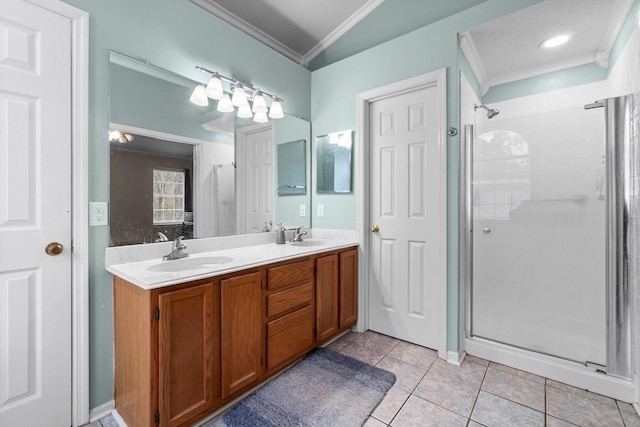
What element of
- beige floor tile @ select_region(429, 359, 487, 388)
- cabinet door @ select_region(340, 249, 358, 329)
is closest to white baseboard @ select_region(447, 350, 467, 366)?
beige floor tile @ select_region(429, 359, 487, 388)

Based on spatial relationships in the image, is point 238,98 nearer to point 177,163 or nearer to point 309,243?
point 177,163

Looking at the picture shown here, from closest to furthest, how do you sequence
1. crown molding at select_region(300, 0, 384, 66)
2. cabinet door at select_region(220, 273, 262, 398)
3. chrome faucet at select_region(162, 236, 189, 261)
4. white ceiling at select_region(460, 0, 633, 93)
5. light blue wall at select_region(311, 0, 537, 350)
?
1. cabinet door at select_region(220, 273, 262, 398)
2. chrome faucet at select_region(162, 236, 189, 261)
3. white ceiling at select_region(460, 0, 633, 93)
4. light blue wall at select_region(311, 0, 537, 350)
5. crown molding at select_region(300, 0, 384, 66)

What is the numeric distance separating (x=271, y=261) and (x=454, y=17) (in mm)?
2125

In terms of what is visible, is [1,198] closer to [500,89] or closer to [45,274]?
[45,274]

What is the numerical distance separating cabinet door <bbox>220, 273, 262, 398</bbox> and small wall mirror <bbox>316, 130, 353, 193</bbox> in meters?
1.29

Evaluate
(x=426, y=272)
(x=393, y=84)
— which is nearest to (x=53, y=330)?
(x=426, y=272)

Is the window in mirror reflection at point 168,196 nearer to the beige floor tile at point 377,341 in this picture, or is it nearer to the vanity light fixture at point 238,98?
the vanity light fixture at point 238,98

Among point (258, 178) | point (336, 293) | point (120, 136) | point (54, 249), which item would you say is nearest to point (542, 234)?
point (336, 293)

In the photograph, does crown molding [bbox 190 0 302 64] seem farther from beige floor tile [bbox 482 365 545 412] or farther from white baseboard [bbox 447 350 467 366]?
beige floor tile [bbox 482 365 545 412]

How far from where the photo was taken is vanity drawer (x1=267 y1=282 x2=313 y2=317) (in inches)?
67.8

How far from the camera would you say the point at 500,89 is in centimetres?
291

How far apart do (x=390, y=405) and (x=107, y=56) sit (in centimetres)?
248

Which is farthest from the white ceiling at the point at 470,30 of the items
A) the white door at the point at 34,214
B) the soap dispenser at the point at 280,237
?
the soap dispenser at the point at 280,237

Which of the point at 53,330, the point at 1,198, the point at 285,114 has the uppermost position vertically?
the point at 285,114
